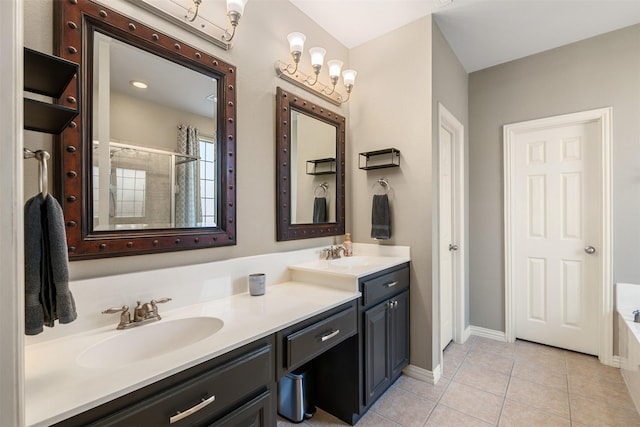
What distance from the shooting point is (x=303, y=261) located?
2.00m

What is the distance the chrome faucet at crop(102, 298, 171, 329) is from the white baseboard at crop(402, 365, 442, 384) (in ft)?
5.96

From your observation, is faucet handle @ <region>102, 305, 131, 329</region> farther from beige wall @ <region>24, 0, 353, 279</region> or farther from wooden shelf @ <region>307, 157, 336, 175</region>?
wooden shelf @ <region>307, 157, 336, 175</region>

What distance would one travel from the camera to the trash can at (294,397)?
1662mm

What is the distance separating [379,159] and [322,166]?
479mm

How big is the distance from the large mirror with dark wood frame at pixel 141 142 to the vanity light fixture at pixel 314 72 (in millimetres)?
428

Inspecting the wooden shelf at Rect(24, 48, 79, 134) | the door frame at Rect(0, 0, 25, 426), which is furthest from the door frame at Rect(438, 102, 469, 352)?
the door frame at Rect(0, 0, 25, 426)

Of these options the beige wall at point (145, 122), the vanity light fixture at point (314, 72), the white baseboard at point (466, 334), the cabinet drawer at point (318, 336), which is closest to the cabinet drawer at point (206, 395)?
the cabinet drawer at point (318, 336)

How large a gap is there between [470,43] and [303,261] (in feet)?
7.74

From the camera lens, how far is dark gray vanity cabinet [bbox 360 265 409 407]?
1.69 m

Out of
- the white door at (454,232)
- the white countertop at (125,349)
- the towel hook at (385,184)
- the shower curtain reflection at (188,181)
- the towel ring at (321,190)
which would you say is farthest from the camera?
the white door at (454,232)

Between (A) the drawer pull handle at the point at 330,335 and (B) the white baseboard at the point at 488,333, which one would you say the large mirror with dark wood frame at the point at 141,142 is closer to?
(A) the drawer pull handle at the point at 330,335

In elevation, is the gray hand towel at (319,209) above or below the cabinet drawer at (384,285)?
above

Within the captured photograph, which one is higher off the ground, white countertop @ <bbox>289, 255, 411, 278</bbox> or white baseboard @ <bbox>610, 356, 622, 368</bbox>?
white countertop @ <bbox>289, 255, 411, 278</bbox>

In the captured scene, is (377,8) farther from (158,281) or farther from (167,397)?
(167,397)
